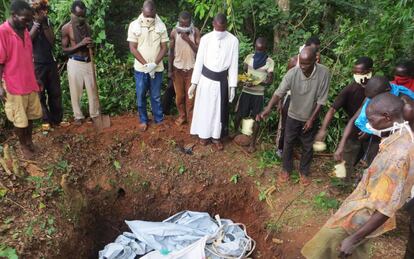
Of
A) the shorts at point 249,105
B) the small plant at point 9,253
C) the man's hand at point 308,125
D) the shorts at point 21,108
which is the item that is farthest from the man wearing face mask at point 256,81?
the small plant at point 9,253

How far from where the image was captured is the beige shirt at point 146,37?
16.8 ft

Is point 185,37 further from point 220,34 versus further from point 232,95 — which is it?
point 232,95

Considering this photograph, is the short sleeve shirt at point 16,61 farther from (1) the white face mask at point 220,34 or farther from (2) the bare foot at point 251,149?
(2) the bare foot at point 251,149

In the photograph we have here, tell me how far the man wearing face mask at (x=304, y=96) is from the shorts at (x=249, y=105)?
78cm

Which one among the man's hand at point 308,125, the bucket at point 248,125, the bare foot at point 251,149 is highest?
the man's hand at point 308,125

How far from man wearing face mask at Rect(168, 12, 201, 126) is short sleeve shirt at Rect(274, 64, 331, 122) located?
5.18 feet

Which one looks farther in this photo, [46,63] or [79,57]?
[79,57]

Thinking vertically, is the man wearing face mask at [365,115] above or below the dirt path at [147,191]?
above

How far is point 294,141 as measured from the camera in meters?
4.71

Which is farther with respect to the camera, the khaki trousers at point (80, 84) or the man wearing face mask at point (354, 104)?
the khaki trousers at point (80, 84)

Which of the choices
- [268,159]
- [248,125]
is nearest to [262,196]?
[268,159]

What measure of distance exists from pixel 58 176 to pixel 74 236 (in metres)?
0.79

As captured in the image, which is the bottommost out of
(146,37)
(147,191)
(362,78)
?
(147,191)

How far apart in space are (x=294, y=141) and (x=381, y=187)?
230cm
